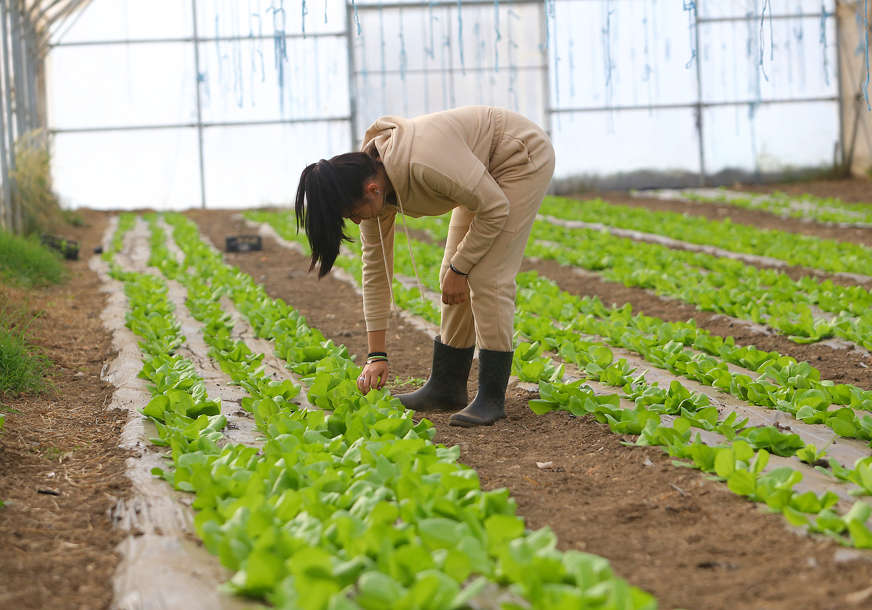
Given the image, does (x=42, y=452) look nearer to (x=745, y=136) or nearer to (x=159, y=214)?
(x=159, y=214)

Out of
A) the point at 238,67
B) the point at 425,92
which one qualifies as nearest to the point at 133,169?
the point at 238,67

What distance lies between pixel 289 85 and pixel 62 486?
1354 centimetres

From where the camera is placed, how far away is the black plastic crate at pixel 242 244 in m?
9.77

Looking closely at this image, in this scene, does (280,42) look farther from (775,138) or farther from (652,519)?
(775,138)

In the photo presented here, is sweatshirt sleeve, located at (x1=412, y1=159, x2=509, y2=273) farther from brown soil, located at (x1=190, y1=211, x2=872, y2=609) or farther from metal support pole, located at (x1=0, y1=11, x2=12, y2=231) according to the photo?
metal support pole, located at (x1=0, y1=11, x2=12, y2=231)

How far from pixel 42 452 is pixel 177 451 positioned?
0.67 metres

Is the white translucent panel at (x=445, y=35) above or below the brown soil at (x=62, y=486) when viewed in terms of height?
above

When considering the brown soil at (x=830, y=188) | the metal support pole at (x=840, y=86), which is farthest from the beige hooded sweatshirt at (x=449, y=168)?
the metal support pole at (x=840, y=86)

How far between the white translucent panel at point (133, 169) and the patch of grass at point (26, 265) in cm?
820

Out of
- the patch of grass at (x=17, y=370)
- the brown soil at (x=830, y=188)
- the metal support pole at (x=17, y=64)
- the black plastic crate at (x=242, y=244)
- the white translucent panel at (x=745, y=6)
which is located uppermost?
the white translucent panel at (x=745, y=6)

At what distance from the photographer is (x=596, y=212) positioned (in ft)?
41.1

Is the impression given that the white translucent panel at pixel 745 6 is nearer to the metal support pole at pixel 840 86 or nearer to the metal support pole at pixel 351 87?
the metal support pole at pixel 840 86

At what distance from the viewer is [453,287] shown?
10.1 ft

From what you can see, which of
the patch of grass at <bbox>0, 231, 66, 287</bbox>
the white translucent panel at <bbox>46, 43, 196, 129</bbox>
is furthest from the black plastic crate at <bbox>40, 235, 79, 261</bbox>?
the white translucent panel at <bbox>46, 43, 196, 129</bbox>
